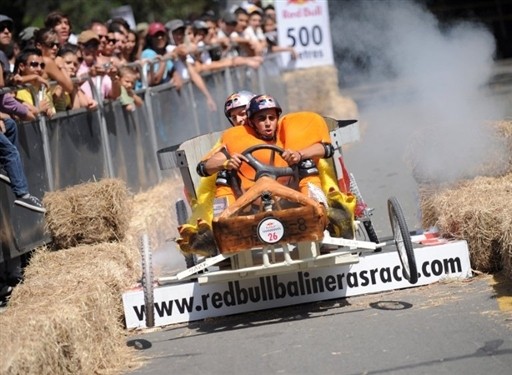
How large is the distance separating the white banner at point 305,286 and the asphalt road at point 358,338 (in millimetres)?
78

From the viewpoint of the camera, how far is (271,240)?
852 cm

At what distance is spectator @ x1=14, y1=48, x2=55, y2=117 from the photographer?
11664 mm

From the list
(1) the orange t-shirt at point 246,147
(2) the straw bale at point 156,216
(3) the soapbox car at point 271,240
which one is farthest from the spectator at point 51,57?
(3) the soapbox car at point 271,240

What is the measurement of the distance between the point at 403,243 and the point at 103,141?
18.5 ft

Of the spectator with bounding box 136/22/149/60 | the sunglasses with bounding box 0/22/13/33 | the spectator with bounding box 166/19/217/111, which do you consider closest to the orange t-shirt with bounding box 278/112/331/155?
the sunglasses with bounding box 0/22/13/33

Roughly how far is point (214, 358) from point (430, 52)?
12980 mm

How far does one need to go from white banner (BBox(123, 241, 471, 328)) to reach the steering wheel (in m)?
0.81

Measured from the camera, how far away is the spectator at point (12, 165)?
10.5 m

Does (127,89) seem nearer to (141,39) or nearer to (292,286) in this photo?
(141,39)

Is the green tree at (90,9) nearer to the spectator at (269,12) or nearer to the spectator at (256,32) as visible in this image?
the spectator at (269,12)

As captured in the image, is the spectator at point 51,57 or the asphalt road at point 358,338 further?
the spectator at point 51,57

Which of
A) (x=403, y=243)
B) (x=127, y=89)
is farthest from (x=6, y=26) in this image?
(x=403, y=243)

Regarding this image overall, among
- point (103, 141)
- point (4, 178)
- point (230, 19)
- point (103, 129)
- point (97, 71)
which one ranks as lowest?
point (4, 178)

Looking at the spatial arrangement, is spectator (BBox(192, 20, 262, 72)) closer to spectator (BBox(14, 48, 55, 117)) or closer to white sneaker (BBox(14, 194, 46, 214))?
spectator (BBox(14, 48, 55, 117))
